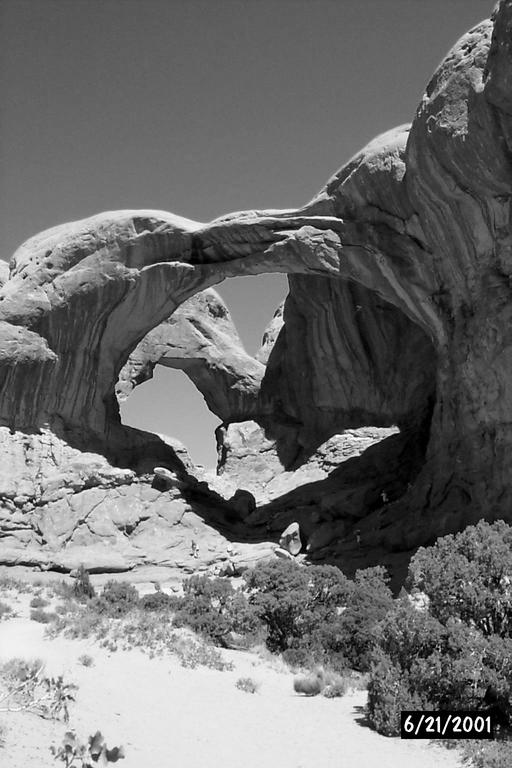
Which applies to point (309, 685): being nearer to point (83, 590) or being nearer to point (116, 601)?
point (116, 601)

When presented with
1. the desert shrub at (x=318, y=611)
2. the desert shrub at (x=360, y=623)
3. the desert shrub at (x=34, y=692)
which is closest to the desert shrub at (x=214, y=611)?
the desert shrub at (x=318, y=611)

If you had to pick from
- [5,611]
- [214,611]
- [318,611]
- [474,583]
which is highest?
[474,583]

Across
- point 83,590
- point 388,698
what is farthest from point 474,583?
point 83,590

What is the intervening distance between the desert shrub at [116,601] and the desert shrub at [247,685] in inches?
151

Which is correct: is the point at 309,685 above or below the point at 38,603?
above

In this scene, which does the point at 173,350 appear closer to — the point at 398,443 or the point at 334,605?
the point at 398,443

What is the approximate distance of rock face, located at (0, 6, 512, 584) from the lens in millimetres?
17031

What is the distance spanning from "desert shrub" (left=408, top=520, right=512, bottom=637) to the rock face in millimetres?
8059

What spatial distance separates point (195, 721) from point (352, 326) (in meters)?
22.1

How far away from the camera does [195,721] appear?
8.47 m

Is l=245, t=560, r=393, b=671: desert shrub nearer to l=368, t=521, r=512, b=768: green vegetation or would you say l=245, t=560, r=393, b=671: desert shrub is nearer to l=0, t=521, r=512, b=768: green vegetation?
l=0, t=521, r=512, b=768: green vegetation

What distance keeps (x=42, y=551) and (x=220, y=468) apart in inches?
533

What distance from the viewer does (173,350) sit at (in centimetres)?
3291

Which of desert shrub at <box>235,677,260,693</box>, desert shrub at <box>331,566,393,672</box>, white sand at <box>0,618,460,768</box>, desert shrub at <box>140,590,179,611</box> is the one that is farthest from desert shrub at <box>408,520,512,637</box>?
desert shrub at <box>140,590,179,611</box>
